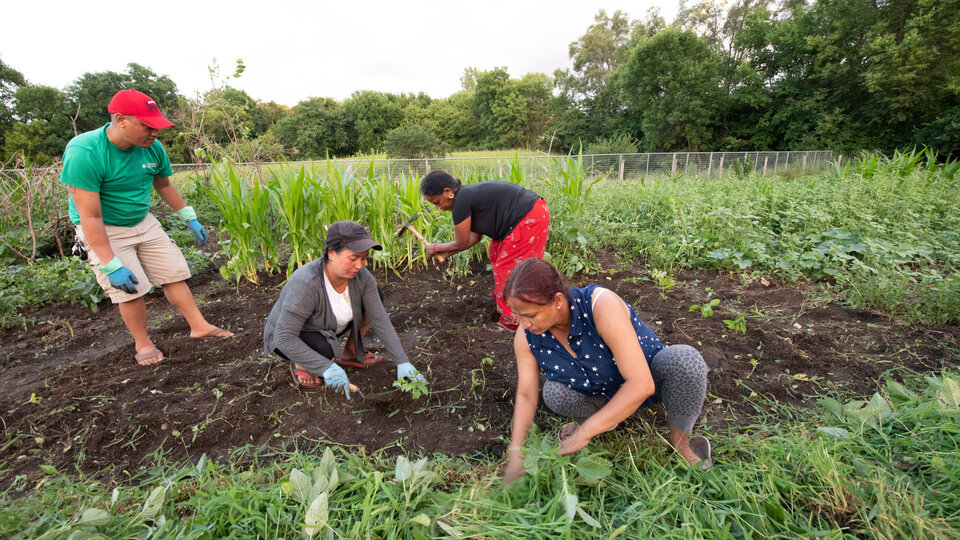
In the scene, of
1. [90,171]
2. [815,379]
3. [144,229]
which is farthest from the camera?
[144,229]

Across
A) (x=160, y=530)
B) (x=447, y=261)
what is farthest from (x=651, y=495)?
(x=447, y=261)

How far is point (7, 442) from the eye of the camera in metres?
1.88

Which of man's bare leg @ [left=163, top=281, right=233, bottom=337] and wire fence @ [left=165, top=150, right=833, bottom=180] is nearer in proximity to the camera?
man's bare leg @ [left=163, top=281, right=233, bottom=337]

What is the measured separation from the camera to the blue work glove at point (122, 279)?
2350mm

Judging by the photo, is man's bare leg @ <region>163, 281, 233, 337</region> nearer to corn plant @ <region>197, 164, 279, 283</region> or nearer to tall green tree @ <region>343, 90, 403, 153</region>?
corn plant @ <region>197, 164, 279, 283</region>

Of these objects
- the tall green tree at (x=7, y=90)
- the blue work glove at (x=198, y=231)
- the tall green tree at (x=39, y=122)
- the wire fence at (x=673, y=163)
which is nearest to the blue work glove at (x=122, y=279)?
the blue work glove at (x=198, y=231)

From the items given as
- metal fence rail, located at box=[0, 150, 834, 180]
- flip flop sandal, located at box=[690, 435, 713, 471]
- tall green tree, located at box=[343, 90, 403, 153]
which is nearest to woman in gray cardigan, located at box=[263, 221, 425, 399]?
flip flop sandal, located at box=[690, 435, 713, 471]

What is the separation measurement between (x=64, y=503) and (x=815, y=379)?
305 cm

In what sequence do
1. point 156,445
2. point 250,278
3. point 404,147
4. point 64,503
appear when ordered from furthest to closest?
point 404,147 < point 250,278 < point 156,445 < point 64,503

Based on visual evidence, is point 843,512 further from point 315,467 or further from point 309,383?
point 309,383

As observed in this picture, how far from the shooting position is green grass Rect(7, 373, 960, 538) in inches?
46.2

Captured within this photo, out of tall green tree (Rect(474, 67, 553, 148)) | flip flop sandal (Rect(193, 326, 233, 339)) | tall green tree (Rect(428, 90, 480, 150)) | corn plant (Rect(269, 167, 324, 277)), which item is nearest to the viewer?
flip flop sandal (Rect(193, 326, 233, 339))

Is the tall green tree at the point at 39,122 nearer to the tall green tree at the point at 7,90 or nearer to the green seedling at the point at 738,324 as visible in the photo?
the tall green tree at the point at 7,90

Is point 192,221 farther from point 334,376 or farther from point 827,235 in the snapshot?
point 827,235
